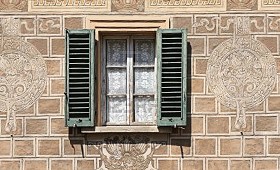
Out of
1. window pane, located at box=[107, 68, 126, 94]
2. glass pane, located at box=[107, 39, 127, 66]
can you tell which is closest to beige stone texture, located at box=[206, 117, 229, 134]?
window pane, located at box=[107, 68, 126, 94]

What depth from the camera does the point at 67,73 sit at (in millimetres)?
12641

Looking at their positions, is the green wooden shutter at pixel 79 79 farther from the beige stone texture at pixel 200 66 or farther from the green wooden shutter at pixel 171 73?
the beige stone texture at pixel 200 66

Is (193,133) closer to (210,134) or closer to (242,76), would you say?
(210,134)

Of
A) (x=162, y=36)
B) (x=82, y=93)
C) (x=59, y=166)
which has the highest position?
(x=162, y=36)

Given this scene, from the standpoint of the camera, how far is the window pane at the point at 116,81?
42.4ft

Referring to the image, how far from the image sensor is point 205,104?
41.6 ft

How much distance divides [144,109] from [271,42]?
204 cm

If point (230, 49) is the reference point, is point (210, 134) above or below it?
below

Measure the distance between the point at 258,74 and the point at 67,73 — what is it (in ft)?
8.81

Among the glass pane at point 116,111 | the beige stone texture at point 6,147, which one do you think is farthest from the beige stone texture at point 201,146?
the beige stone texture at point 6,147

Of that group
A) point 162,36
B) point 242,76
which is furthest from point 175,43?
point 242,76

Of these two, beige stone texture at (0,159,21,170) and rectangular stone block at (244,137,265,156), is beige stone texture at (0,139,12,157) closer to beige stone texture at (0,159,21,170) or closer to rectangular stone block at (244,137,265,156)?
beige stone texture at (0,159,21,170)

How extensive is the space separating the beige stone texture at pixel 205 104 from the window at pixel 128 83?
0.77 ft

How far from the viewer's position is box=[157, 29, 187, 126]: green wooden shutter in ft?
41.3
